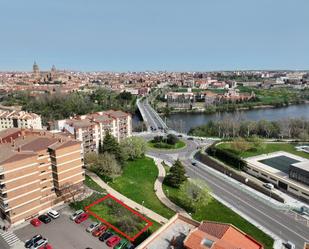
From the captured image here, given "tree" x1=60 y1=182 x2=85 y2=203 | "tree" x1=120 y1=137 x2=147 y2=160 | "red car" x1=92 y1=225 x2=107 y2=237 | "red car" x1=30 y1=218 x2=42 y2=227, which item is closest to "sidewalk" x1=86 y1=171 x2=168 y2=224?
"tree" x1=60 y1=182 x2=85 y2=203

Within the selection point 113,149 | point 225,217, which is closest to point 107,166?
point 113,149

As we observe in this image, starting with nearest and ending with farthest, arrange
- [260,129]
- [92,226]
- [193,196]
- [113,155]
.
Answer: [92,226]
[193,196]
[113,155]
[260,129]

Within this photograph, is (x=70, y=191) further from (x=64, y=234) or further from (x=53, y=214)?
(x=64, y=234)

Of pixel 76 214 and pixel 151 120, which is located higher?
pixel 76 214

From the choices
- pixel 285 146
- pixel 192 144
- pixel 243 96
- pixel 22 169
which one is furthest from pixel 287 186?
pixel 243 96

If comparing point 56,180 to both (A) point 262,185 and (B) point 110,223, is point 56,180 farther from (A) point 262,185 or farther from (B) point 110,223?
(A) point 262,185

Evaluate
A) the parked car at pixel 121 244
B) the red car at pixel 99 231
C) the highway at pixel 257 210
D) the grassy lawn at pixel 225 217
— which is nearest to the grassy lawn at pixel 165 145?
the highway at pixel 257 210

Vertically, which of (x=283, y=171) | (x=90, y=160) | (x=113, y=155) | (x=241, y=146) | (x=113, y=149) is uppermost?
(x=113, y=149)
